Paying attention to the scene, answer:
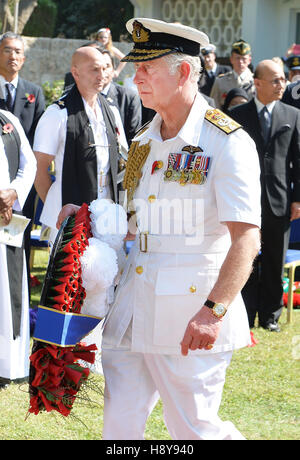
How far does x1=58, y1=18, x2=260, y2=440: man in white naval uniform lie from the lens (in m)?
3.05

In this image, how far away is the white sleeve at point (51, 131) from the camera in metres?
5.86

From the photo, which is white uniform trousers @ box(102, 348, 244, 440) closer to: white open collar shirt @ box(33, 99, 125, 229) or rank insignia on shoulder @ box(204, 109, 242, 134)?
rank insignia on shoulder @ box(204, 109, 242, 134)

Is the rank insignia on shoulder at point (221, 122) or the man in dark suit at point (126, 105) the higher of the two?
the rank insignia on shoulder at point (221, 122)

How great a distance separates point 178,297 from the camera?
315 centimetres

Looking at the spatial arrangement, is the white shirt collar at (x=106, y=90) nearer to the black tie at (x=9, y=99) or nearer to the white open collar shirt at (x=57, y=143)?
the black tie at (x=9, y=99)

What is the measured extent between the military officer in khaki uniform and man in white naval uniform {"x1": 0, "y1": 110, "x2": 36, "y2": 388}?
5.85m

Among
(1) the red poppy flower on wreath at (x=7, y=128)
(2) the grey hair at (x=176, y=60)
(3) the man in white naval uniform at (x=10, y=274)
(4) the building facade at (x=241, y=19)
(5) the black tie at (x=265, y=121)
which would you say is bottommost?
(3) the man in white naval uniform at (x=10, y=274)

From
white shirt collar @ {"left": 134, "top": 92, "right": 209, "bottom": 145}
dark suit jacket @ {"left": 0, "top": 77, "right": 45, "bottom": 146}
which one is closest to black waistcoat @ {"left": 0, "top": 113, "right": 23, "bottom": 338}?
dark suit jacket @ {"left": 0, "top": 77, "right": 45, "bottom": 146}

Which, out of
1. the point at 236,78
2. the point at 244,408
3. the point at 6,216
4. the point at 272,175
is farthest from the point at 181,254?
the point at 236,78

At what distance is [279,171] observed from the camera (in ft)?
23.2

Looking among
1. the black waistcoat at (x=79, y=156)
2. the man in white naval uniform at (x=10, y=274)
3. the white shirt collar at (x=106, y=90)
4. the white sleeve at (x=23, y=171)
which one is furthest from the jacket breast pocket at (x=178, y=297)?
the white shirt collar at (x=106, y=90)

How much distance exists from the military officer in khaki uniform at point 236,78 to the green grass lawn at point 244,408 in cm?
492

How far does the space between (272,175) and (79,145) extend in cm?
195

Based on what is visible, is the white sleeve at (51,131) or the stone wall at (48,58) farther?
the stone wall at (48,58)
